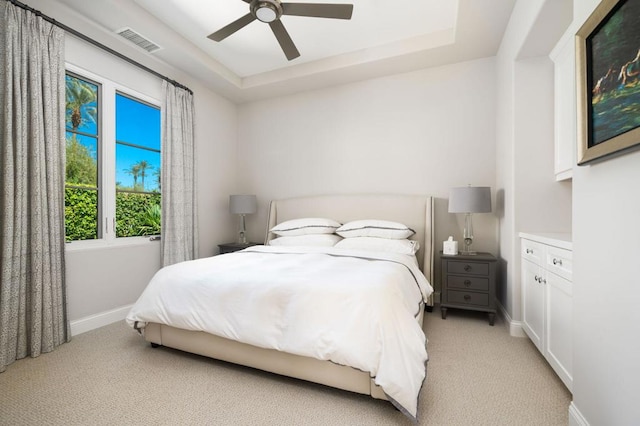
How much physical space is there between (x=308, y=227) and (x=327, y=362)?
2.10m

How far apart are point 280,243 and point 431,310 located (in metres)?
1.94

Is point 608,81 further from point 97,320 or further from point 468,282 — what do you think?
point 97,320

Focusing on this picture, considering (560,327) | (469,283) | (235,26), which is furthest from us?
(469,283)

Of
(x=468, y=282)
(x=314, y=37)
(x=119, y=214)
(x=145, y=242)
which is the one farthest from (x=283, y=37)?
(x=468, y=282)

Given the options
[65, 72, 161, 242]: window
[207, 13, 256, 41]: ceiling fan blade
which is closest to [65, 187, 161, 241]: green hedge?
[65, 72, 161, 242]: window

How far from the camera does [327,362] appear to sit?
1.70 metres

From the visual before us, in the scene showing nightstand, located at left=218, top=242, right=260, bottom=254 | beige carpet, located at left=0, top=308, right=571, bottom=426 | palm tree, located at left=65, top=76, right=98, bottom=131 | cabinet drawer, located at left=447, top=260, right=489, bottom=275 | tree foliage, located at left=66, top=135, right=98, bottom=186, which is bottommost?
Result: beige carpet, located at left=0, top=308, right=571, bottom=426

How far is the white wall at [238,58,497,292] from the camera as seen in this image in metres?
3.45

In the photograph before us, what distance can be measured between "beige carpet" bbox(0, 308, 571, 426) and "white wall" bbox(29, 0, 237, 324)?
68 centimetres

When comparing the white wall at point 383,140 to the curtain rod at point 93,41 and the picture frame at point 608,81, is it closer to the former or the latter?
the curtain rod at point 93,41

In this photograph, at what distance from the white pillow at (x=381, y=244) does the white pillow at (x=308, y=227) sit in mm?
335

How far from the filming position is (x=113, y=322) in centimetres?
299

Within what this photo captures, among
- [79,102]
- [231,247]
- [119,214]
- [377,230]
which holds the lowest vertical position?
[231,247]

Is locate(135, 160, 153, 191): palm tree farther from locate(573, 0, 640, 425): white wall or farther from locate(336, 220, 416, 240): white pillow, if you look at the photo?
locate(573, 0, 640, 425): white wall
